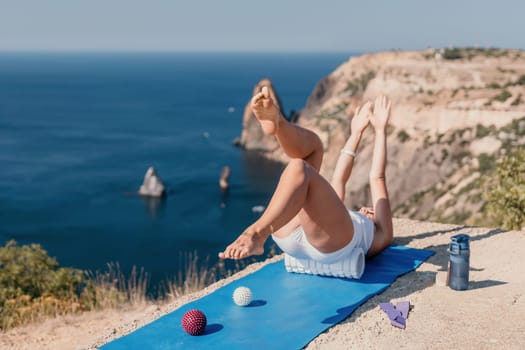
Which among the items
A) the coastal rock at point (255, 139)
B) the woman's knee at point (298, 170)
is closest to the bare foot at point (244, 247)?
the woman's knee at point (298, 170)

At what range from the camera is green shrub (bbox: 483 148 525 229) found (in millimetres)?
9992

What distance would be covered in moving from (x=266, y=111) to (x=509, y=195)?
642 cm

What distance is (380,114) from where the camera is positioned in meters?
7.22

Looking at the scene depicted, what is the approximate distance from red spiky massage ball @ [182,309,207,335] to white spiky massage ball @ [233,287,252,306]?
559 millimetres

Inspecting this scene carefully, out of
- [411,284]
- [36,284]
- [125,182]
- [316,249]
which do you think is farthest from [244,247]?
[125,182]

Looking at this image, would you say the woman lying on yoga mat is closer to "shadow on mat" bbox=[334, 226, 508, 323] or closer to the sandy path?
"shadow on mat" bbox=[334, 226, 508, 323]

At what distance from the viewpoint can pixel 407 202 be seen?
39344 mm

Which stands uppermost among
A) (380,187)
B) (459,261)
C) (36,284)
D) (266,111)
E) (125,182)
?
(266,111)

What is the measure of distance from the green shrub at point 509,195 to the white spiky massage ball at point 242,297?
19.3ft

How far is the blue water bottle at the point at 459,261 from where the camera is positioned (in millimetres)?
5719

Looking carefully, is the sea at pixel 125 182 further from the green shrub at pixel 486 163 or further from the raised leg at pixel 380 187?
the green shrub at pixel 486 163

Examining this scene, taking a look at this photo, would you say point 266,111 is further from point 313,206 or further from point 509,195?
point 509,195

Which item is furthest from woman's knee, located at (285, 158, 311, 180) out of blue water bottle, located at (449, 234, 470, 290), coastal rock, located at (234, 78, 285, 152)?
coastal rock, located at (234, 78, 285, 152)

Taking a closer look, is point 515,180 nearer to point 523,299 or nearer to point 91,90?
point 523,299
